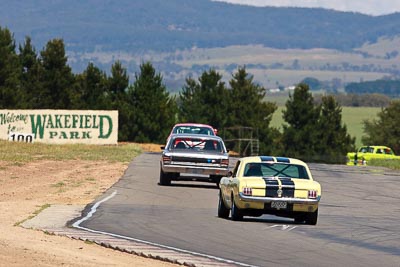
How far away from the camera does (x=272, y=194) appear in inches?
913

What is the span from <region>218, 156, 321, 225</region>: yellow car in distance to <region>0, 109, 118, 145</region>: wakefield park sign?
42.7 m

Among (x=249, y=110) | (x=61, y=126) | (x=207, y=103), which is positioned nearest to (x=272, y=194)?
(x=61, y=126)

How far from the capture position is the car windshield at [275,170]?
24.2 meters

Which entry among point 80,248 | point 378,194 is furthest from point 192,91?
point 80,248

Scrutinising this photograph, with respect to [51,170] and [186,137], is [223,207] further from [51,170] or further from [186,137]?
[51,170]

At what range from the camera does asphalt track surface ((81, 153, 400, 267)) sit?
1811 cm

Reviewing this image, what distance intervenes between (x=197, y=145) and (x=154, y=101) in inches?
2482

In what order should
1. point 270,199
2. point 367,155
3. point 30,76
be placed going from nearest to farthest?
point 270,199
point 367,155
point 30,76

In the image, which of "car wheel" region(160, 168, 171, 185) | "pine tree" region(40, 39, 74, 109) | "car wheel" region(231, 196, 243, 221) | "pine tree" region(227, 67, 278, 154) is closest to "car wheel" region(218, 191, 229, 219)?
"car wheel" region(231, 196, 243, 221)

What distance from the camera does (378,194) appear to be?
3622cm

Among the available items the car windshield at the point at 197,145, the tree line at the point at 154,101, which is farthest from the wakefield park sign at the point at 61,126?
the car windshield at the point at 197,145

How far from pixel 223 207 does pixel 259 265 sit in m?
8.48

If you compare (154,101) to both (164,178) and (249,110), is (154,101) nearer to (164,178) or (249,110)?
(249,110)

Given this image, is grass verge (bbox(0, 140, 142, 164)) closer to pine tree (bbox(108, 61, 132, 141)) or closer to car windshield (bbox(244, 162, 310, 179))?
car windshield (bbox(244, 162, 310, 179))
